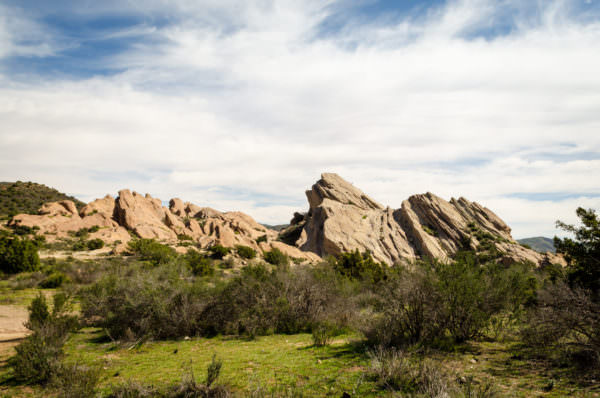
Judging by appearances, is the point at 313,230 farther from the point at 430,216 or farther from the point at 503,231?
the point at 503,231

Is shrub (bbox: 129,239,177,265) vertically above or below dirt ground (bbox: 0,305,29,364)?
above

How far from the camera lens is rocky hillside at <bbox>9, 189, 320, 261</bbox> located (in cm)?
4650

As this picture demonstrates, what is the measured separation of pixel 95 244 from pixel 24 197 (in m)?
46.1

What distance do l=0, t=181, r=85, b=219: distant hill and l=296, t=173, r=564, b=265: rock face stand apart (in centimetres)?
5731

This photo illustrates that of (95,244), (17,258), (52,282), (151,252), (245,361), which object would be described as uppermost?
(95,244)

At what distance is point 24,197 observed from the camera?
68938 millimetres

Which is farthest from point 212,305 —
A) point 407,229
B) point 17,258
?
point 407,229

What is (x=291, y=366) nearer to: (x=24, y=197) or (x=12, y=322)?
(x=12, y=322)

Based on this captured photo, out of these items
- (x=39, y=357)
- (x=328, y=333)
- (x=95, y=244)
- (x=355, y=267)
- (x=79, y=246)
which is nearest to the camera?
(x=39, y=357)

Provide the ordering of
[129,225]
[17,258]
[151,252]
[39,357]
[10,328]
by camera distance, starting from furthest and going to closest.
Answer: [129,225], [151,252], [17,258], [10,328], [39,357]

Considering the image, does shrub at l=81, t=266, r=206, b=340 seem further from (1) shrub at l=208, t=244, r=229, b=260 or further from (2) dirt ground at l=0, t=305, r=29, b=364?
(1) shrub at l=208, t=244, r=229, b=260

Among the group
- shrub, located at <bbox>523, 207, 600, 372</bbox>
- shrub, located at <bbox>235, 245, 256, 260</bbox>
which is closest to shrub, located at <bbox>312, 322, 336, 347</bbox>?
shrub, located at <bbox>523, 207, 600, 372</bbox>

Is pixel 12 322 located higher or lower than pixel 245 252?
lower

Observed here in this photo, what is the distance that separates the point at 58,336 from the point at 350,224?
151 feet
